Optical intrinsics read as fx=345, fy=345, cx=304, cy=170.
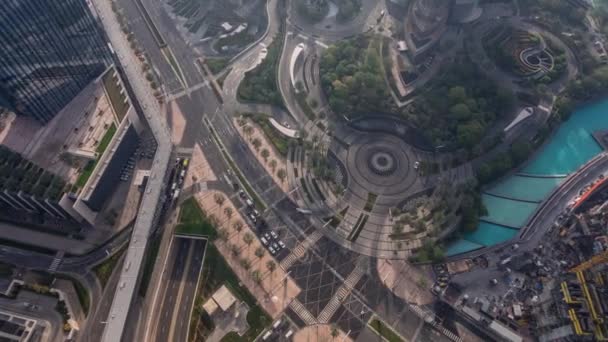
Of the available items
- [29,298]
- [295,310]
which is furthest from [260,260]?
[29,298]

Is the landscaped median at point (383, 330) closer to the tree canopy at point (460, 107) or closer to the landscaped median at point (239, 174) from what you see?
the landscaped median at point (239, 174)

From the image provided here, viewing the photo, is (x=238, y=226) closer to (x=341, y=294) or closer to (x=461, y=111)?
(x=341, y=294)

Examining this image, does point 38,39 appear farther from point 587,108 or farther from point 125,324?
point 587,108

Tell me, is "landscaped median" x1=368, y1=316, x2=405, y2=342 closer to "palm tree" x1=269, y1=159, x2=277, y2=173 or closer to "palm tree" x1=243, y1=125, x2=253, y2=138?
"palm tree" x1=269, y1=159, x2=277, y2=173

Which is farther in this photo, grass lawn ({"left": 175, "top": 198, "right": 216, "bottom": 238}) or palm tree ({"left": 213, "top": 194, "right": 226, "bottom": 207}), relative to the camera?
palm tree ({"left": 213, "top": 194, "right": 226, "bottom": 207})

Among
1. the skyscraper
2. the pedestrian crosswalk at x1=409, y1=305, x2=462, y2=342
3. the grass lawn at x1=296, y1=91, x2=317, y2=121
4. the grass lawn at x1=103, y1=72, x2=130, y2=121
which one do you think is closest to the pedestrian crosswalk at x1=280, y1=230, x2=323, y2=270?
the pedestrian crosswalk at x1=409, y1=305, x2=462, y2=342

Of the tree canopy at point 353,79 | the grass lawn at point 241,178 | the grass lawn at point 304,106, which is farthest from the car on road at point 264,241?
the tree canopy at point 353,79

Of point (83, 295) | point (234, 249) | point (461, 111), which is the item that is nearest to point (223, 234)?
point (234, 249)
